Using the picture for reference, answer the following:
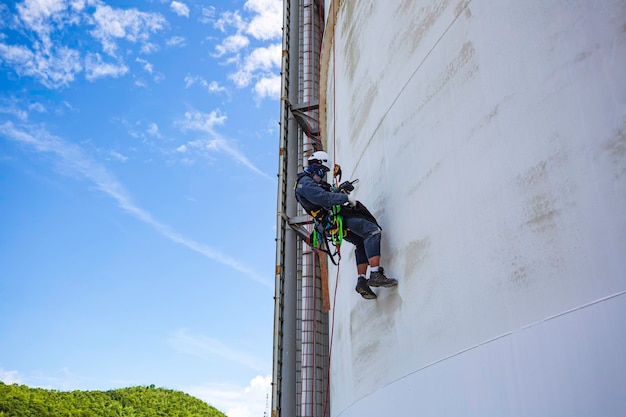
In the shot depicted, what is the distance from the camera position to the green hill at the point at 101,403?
146ft

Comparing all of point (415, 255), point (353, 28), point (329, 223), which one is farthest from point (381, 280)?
point (353, 28)

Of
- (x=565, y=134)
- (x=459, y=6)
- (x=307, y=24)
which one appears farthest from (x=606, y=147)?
(x=307, y=24)

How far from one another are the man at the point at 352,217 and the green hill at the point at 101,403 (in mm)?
44881

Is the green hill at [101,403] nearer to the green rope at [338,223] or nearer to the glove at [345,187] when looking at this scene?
the green rope at [338,223]

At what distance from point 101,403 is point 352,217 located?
52132mm

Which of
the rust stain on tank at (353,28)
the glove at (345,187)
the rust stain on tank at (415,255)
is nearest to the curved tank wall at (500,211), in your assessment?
the rust stain on tank at (415,255)

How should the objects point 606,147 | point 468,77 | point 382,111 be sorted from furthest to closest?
point 382,111 → point 468,77 → point 606,147

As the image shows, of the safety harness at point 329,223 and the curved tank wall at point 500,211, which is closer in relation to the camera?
the curved tank wall at point 500,211

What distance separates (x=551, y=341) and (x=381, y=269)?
2.18m

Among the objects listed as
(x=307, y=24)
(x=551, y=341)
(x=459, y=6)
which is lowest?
(x=551, y=341)

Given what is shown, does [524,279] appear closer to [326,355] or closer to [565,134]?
[565,134]

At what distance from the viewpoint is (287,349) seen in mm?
13023

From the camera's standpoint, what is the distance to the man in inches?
207

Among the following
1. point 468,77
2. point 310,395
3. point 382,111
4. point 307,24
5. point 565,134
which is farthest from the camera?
point 307,24
